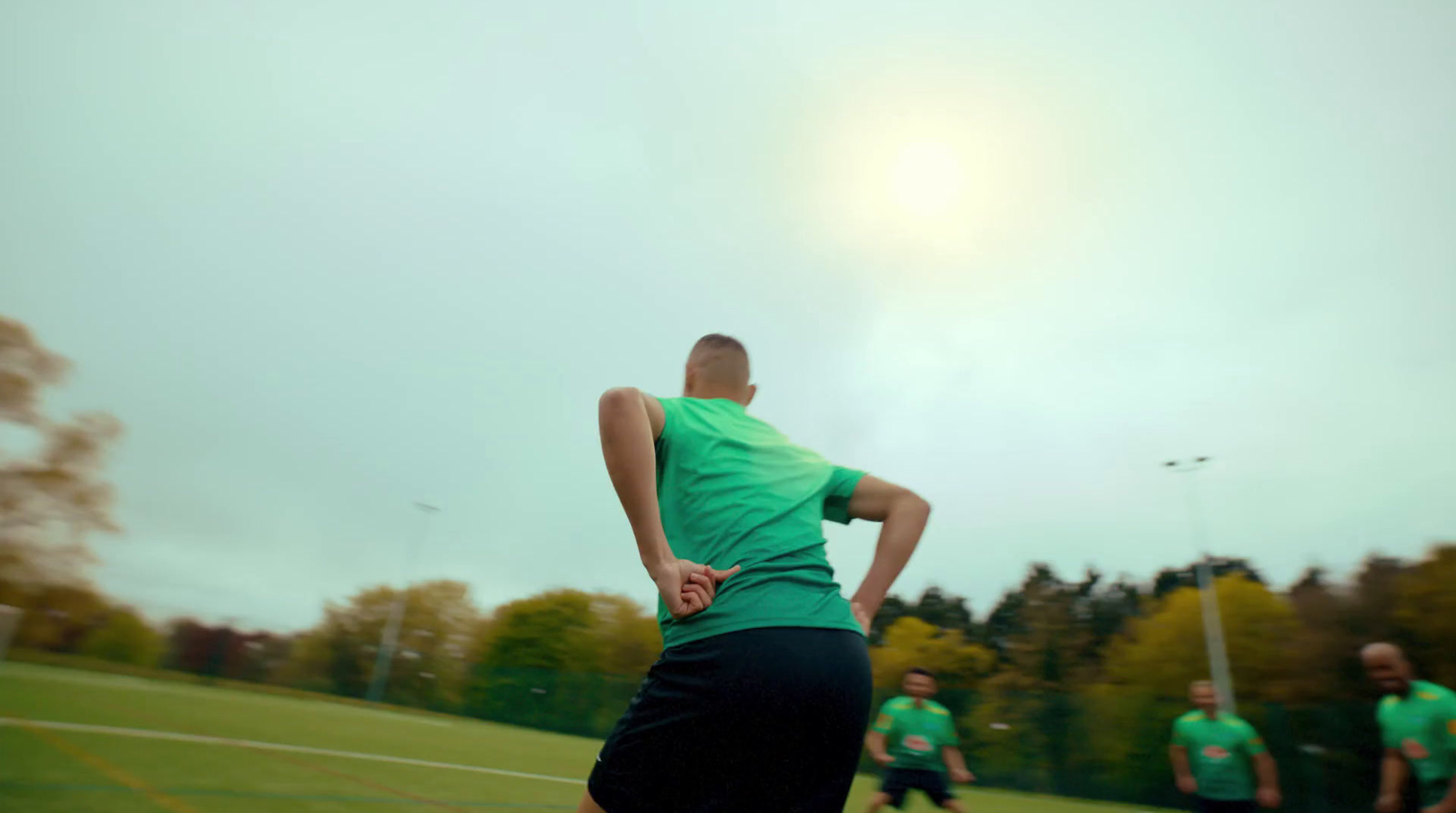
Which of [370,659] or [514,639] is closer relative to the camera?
[370,659]

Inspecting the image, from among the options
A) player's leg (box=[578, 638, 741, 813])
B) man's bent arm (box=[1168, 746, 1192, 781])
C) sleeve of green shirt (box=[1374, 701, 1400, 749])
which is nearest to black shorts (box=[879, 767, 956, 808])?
man's bent arm (box=[1168, 746, 1192, 781])

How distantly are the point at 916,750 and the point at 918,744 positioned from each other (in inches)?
2.6

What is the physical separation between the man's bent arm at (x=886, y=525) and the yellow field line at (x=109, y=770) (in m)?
6.37

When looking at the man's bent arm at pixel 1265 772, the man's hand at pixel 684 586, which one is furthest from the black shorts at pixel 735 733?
the man's bent arm at pixel 1265 772

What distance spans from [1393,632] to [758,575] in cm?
3249

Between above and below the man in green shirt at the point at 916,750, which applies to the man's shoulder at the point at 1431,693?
above

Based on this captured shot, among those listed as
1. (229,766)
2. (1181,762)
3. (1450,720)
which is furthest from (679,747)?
(229,766)

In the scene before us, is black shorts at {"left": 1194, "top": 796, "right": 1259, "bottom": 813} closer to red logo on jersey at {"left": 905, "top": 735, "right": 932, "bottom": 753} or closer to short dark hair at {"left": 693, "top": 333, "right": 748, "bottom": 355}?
red logo on jersey at {"left": 905, "top": 735, "right": 932, "bottom": 753}

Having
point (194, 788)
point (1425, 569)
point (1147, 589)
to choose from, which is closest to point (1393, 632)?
point (1425, 569)

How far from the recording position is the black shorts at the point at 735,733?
5.58ft

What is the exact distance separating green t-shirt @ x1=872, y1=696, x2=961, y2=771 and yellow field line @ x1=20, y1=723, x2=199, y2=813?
631 cm

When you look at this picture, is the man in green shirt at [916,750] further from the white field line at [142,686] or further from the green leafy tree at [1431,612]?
the green leafy tree at [1431,612]

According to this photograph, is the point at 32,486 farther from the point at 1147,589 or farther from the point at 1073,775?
the point at 1147,589

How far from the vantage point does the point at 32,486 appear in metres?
30.0
